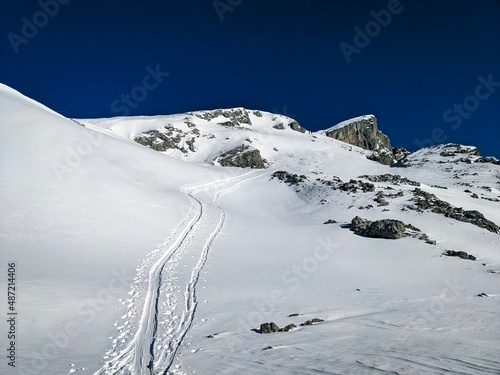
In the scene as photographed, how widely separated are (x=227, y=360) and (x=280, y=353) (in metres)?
1.59

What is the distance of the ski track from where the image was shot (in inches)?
379

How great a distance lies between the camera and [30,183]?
2778 centimetres

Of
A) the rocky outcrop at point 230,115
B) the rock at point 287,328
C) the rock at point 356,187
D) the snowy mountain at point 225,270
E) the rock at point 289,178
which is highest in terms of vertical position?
the rocky outcrop at point 230,115

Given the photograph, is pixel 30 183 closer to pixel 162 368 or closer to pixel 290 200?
pixel 162 368

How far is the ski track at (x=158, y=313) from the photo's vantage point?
31.6 feet

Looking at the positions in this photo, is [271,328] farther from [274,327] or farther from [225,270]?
[225,270]

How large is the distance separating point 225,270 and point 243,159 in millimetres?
82615

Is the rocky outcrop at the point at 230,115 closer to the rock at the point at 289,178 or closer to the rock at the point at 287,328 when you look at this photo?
the rock at the point at 289,178

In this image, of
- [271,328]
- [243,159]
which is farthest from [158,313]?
[243,159]

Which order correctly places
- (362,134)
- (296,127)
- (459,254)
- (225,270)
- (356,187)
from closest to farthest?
(225,270) < (459,254) < (356,187) < (296,127) < (362,134)

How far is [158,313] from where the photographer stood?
Answer: 13.1m

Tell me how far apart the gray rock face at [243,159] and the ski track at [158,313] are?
73219mm

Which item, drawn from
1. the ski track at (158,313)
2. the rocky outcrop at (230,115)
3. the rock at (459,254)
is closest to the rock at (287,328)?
the ski track at (158,313)

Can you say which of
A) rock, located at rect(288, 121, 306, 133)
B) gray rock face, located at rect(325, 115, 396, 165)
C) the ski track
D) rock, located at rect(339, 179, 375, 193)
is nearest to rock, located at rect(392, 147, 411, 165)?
gray rock face, located at rect(325, 115, 396, 165)
